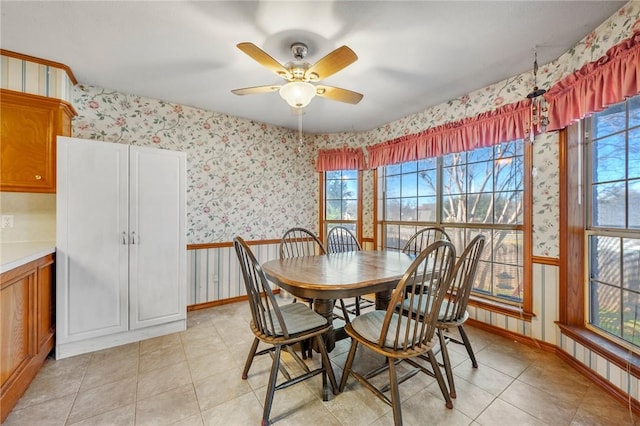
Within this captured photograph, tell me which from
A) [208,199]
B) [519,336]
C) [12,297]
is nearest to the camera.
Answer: [12,297]

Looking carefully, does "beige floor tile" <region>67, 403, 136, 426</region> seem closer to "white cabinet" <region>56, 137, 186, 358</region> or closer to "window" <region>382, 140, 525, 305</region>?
"white cabinet" <region>56, 137, 186, 358</region>

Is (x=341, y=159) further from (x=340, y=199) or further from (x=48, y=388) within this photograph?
(x=48, y=388)

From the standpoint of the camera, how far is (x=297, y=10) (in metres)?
1.60

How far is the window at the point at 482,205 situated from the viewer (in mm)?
2539

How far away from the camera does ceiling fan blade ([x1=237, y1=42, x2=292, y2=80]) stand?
1.48 m

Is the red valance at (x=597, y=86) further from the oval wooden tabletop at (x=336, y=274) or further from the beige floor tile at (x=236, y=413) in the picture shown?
the beige floor tile at (x=236, y=413)

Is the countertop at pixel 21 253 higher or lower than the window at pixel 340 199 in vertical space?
lower

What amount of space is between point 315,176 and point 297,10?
2.68m

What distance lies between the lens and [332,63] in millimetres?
1646

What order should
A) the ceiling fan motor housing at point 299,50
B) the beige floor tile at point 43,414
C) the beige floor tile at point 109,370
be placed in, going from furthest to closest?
1. the ceiling fan motor housing at point 299,50
2. the beige floor tile at point 109,370
3. the beige floor tile at point 43,414

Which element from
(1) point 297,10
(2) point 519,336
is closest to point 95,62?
(1) point 297,10

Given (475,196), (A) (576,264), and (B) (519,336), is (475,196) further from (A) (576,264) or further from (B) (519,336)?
(B) (519,336)

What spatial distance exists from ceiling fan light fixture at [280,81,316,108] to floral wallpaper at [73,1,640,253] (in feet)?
6.05

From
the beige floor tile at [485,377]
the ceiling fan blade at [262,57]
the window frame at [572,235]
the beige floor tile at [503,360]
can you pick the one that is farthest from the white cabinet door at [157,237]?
the window frame at [572,235]
